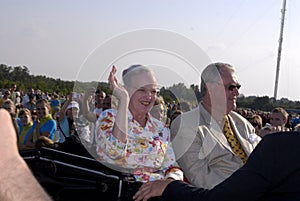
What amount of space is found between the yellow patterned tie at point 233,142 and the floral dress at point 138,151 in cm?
55

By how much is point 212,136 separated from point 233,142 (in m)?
0.24

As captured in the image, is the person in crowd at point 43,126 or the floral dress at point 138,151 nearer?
the floral dress at point 138,151

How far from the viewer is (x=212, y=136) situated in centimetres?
322

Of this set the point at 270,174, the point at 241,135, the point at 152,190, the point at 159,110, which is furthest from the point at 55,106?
the point at 270,174

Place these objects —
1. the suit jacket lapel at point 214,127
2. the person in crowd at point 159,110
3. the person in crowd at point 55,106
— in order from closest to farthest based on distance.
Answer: the suit jacket lapel at point 214,127 < the person in crowd at point 159,110 < the person in crowd at point 55,106

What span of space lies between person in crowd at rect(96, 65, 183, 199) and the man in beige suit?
183 millimetres

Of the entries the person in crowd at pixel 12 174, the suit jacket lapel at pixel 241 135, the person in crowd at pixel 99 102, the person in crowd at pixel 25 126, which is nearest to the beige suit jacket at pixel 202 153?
the suit jacket lapel at pixel 241 135

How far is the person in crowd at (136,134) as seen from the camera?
110 inches

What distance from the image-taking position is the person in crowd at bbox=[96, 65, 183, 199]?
2.80m

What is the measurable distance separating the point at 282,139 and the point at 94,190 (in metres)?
1.57

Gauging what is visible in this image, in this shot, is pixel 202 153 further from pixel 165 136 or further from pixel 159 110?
pixel 159 110

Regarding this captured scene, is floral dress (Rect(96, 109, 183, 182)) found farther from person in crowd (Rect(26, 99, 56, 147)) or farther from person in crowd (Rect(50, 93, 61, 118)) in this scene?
person in crowd (Rect(50, 93, 61, 118))

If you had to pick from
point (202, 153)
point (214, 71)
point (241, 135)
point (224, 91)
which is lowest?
point (202, 153)

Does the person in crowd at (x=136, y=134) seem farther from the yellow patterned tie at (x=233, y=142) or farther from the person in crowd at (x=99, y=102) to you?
the person in crowd at (x=99, y=102)
